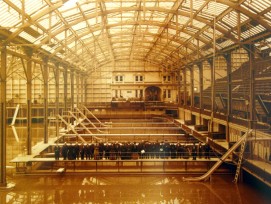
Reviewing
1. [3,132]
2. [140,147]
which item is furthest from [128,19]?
[3,132]

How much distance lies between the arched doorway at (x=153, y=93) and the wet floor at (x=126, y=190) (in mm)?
33050

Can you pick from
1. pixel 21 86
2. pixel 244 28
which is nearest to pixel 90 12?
pixel 244 28

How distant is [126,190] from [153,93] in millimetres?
35939

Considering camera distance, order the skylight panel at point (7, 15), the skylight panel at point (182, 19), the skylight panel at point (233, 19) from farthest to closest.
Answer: the skylight panel at point (182, 19) → the skylight panel at point (233, 19) → the skylight panel at point (7, 15)

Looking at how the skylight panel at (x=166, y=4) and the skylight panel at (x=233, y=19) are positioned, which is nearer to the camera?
the skylight panel at (x=233, y=19)

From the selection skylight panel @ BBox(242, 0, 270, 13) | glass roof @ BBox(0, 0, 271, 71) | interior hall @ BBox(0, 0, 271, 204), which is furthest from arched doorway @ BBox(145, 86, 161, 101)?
skylight panel @ BBox(242, 0, 270, 13)

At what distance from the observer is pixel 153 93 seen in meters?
49.5

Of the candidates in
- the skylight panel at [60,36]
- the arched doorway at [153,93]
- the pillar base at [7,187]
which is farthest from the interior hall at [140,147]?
the arched doorway at [153,93]

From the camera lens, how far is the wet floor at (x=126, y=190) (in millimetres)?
12797

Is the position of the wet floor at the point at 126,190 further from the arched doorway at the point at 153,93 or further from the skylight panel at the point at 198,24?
the arched doorway at the point at 153,93

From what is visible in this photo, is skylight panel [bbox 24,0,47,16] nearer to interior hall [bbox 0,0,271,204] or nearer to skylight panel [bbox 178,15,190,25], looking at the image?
interior hall [bbox 0,0,271,204]

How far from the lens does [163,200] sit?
1272cm

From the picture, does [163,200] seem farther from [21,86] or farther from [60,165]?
[21,86]

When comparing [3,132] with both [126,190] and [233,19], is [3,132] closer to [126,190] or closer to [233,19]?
[126,190]
